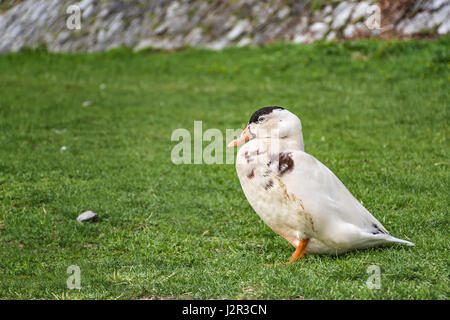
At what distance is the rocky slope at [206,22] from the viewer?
14.0 meters

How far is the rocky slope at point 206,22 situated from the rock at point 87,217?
1036cm

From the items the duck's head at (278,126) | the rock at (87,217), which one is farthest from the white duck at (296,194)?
the rock at (87,217)

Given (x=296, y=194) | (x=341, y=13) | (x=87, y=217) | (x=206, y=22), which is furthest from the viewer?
(x=206, y=22)

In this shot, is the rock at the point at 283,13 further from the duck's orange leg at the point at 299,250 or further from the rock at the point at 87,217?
the duck's orange leg at the point at 299,250

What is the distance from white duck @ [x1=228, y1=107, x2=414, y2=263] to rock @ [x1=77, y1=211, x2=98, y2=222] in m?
2.40

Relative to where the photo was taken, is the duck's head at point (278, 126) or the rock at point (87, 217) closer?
the duck's head at point (278, 126)

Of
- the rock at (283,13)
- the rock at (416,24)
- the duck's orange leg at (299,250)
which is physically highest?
the rock at (283,13)

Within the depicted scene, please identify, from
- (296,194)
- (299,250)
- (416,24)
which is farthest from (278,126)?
(416,24)

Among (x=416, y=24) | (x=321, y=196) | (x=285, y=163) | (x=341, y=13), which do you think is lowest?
(x=416, y=24)

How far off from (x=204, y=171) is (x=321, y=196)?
3.93 metres

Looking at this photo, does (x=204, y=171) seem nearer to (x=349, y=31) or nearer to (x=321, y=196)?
(x=321, y=196)

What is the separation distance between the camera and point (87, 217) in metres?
6.33

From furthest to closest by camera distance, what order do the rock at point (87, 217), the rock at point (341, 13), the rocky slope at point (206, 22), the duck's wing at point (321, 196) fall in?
the rock at point (341, 13) < the rocky slope at point (206, 22) < the rock at point (87, 217) < the duck's wing at point (321, 196)

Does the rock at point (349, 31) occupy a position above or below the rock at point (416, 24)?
below
